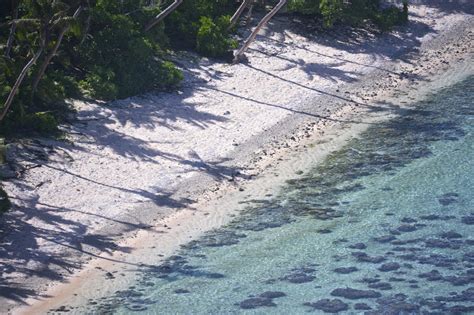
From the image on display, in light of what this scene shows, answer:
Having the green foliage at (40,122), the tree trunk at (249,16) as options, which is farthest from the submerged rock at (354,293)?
the tree trunk at (249,16)

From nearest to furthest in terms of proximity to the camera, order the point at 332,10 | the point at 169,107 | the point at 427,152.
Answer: the point at 427,152 → the point at 169,107 → the point at 332,10

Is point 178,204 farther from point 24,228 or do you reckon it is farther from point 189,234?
point 24,228

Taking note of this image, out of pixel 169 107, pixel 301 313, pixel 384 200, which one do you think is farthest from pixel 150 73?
pixel 301 313

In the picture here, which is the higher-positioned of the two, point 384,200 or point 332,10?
point 332,10

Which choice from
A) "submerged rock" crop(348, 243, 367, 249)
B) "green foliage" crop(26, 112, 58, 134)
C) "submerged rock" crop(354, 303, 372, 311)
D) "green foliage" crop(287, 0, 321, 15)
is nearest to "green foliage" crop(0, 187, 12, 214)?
"green foliage" crop(26, 112, 58, 134)

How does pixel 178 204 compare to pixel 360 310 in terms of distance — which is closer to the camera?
pixel 360 310

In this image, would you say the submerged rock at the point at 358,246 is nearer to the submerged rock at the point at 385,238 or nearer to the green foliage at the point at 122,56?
the submerged rock at the point at 385,238

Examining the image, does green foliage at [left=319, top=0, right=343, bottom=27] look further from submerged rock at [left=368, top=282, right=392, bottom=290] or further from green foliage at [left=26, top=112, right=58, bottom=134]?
submerged rock at [left=368, top=282, right=392, bottom=290]
